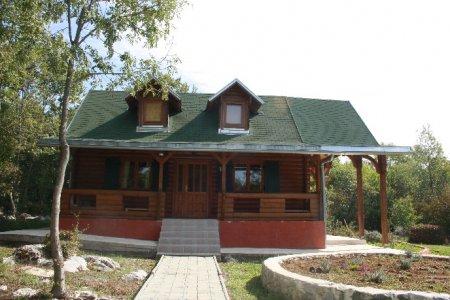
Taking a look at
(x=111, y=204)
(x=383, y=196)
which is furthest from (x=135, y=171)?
(x=383, y=196)

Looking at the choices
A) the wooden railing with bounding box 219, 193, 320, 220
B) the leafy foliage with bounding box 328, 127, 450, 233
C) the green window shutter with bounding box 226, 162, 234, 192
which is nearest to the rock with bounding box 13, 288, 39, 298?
the wooden railing with bounding box 219, 193, 320, 220

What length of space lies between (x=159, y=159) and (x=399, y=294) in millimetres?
10615

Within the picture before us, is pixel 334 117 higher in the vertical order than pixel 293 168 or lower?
higher

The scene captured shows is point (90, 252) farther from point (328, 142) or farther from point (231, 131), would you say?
point (328, 142)

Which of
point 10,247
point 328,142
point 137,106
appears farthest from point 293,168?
point 10,247

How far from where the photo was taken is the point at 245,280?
33.3ft

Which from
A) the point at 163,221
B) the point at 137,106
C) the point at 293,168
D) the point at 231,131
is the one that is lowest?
the point at 163,221

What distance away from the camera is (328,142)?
17.5m

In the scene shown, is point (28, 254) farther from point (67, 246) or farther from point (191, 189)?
point (191, 189)

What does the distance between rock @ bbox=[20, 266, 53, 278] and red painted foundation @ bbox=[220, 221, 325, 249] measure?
7.02 metres

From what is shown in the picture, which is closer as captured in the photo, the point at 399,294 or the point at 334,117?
the point at 399,294

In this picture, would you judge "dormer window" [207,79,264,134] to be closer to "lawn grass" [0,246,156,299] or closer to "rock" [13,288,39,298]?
"lawn grass" [0,246,156,299]

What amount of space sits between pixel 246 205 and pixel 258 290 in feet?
29.2

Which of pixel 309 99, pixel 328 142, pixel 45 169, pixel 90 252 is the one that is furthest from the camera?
pixel 45 169
